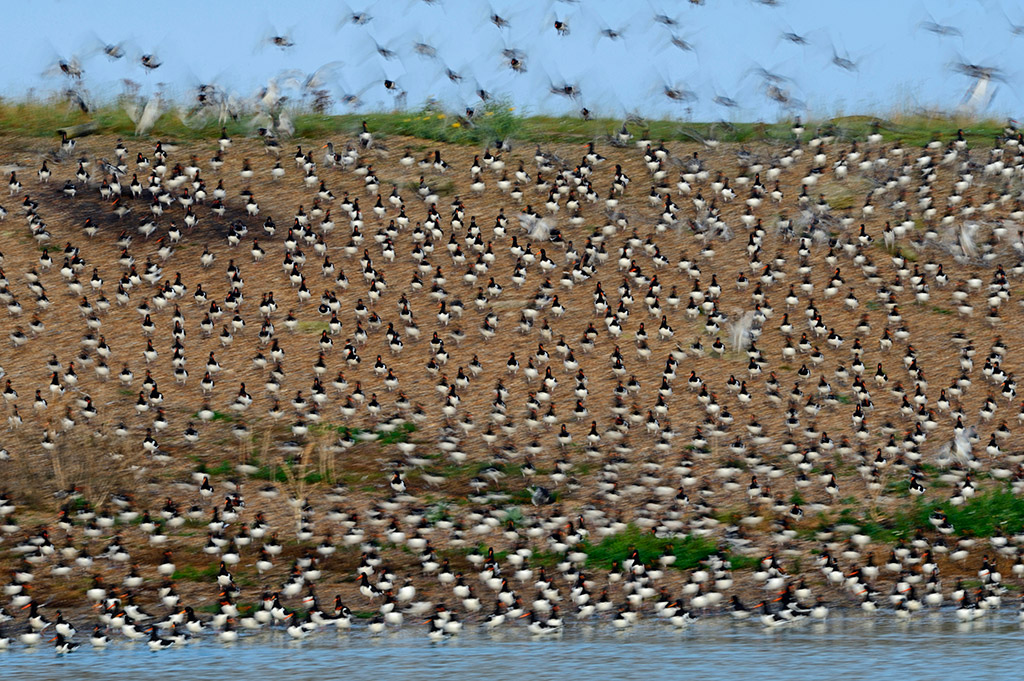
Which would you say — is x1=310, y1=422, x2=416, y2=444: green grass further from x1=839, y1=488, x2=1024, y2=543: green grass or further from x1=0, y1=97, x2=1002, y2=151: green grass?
x1=0, y1=97, x2=1002, y2=151: green grass

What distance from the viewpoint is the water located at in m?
17.7

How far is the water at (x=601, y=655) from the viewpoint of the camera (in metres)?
17.7

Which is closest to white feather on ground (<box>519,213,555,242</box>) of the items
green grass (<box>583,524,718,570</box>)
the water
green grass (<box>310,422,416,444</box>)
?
green grass (<box>310,422,416,444</box>)

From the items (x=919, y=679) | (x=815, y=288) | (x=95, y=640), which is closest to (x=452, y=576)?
(x=95, y=640)

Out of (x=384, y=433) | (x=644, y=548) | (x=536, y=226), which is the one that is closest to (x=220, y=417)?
(x=384, y=433)

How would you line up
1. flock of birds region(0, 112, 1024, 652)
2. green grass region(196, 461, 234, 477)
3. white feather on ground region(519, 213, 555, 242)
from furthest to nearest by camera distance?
white feather on ground region(519, 213, 555, 242), green grass region(196, 461, 234, 477), flock of birds region(0, 112, 1024, 652)

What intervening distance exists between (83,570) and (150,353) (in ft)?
27.6

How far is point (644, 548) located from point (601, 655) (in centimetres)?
522

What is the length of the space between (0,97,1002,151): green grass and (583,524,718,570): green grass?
2061cm

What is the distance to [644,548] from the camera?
24.0m

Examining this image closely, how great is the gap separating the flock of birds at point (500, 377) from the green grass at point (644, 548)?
197 mm

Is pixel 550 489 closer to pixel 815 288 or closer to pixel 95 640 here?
pixel 95 640

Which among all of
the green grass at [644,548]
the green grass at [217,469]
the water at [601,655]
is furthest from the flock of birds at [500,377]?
the water at [601,655]

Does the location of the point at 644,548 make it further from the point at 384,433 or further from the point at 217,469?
the point at 217,469
